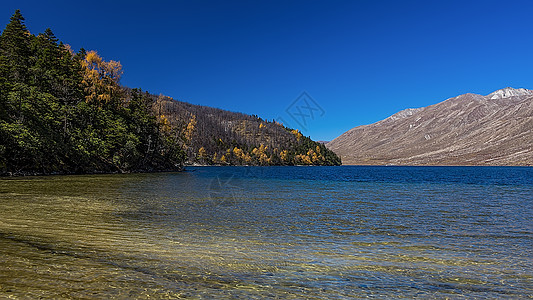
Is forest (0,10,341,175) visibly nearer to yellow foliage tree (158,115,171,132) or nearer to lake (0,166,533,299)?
yellow foliage tree (158,115,171,132)

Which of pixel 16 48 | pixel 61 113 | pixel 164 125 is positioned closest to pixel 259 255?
pixel 61 113

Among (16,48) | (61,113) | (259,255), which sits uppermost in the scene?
(16,48)

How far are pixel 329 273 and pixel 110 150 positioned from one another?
94.0 meters

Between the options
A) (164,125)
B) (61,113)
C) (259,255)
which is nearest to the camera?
(259,255)

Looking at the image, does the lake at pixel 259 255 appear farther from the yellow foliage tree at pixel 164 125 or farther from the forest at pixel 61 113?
the yellow foliage tree at pixel 164 125

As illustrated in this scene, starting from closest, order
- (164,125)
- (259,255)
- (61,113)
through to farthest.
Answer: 1. (259,255)
2. (61,113)
3. (164,125)

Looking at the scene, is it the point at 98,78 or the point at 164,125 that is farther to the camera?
the point at 164,125

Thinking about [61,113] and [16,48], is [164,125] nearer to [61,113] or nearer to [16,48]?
[61,113]

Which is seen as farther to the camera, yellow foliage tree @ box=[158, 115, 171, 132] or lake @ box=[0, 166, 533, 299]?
yellow foliage tree @ box=[158, 115, 171, 132]

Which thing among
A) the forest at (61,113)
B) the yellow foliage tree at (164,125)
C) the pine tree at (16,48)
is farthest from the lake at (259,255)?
the yellow foliage tree at (164,125)

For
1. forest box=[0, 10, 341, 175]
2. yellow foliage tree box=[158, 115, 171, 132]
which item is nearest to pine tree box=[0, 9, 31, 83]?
forest box=[0, 10, 341, 175]

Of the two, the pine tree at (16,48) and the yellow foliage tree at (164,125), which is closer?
the pine tree at (16,48)

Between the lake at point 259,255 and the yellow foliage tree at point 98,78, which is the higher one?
the yellow foliage tree at point 98,78

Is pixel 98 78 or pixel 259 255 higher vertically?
pixel 98 78
